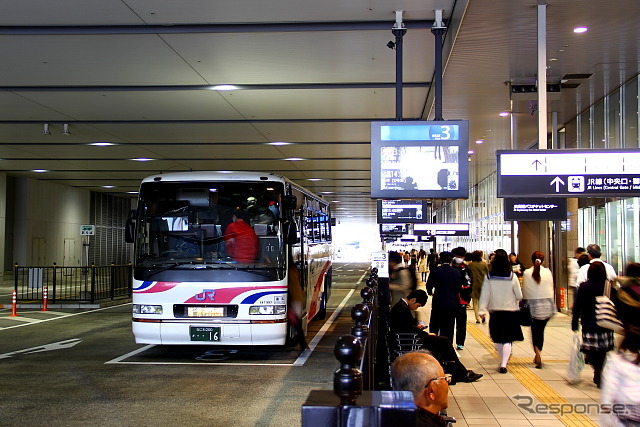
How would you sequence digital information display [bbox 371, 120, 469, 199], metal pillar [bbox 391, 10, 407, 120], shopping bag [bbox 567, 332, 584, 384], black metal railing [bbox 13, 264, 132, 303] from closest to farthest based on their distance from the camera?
shopping bag [bbox 567, 332, 584, 384]
digital information display [bbox 371, 120, 469, 199]
metal pillar [bbox 391, 10, 407, 120]
black metal railing [bbox 13, 264, 132, 303]

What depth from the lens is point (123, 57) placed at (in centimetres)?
1212

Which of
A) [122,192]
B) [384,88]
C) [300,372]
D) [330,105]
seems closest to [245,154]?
[330,105]

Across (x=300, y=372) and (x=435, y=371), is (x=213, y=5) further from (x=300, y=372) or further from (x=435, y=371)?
(x=435, y=371)

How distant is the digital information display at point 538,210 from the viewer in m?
14.7

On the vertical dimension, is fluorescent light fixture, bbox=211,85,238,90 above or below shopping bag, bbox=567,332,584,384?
above

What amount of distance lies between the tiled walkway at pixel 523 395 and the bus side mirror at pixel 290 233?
348cm

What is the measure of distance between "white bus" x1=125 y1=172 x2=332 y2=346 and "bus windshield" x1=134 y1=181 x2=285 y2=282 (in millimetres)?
17

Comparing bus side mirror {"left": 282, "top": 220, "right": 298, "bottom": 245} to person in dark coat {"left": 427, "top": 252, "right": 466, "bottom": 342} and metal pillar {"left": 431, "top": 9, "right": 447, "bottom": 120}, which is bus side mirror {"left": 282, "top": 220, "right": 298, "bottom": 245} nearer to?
person in dark coat {"left": 427, "top": 252, "right": 466, "bottom": 342}

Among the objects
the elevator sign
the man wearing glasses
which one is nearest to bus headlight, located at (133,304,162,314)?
the elevator sign

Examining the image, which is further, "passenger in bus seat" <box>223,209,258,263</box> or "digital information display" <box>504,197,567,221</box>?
"digital information display" <box>504,197,567,221</box>

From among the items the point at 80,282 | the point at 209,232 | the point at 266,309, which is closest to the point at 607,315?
the point at 266,309

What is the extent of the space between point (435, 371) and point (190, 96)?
1296 centimetres

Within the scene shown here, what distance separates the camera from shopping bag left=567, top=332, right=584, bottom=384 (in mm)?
9093

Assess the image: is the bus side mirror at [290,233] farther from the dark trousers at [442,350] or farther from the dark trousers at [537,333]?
the dark trousers at [442,350]
